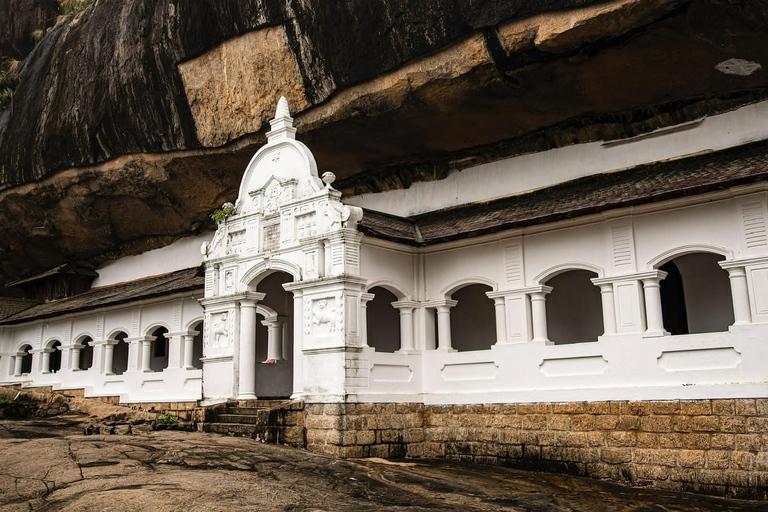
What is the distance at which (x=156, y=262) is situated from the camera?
86.9ft

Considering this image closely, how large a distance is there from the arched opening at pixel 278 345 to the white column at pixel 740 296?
9828mm

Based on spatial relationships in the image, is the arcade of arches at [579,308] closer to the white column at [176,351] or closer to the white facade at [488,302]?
the white facade at [488,302]

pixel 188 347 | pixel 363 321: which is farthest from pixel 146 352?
pixel 363 321

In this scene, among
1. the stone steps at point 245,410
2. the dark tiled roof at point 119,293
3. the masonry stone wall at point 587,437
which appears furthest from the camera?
the dark tiled roof at point 119,293

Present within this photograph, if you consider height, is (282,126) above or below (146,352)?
above

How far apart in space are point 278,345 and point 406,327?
4260 mm

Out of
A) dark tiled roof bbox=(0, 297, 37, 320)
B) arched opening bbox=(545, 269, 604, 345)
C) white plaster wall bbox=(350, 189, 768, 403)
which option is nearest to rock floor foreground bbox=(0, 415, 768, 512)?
white plaster wall bbox=(350, 189, 768, 403)

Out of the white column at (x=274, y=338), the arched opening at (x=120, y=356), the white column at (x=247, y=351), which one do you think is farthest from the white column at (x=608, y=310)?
the arched opening at (x=120, y=356)

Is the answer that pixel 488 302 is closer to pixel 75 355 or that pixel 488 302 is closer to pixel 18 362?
pixel 75 355

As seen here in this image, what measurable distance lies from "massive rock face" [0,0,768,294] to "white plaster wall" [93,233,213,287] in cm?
52

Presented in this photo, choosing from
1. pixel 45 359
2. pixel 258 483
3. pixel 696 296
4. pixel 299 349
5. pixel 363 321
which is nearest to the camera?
pixel 258 483

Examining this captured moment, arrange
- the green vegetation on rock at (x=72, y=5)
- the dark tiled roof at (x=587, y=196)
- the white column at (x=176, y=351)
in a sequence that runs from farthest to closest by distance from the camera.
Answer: the green vegetation on rock at (x=72, y=5), the white column at (x=176, y=351), the dark tiled roof at (x=587, y=196)

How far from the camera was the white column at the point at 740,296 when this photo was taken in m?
11.9

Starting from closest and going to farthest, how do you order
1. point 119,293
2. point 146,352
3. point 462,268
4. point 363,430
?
1. point 363,430
2. point 462,268
3. point 146,352
4. point 119,293
